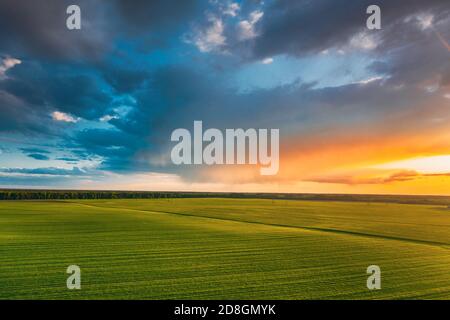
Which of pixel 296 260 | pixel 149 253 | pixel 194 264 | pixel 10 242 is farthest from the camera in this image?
pixel 10 242

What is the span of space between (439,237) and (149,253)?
106 feet

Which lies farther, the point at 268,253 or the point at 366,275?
the point at 268,253

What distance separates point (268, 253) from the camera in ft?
80.0
